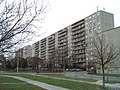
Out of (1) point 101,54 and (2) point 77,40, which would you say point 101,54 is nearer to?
(1) point 101,54

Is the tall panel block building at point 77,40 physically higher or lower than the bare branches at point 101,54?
higher

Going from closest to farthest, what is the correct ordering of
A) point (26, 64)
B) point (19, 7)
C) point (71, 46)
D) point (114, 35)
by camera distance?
point (19, 7) → point (114, 35) → point (26, 64) → point (71, 46)

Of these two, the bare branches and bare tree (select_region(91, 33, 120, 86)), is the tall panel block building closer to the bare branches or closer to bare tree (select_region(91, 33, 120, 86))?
bare tree (select_region(91, 33, 120, 86))

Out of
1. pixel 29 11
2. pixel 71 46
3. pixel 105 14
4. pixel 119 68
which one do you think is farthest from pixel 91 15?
pixel 29 11

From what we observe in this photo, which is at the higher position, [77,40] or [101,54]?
[77,40]

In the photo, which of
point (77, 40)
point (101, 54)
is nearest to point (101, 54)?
point (101, 54)

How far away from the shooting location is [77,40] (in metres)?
112

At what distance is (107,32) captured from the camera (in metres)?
70.2

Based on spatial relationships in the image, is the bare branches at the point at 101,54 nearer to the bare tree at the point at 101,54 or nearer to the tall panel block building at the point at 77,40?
the bare tree at the point at 101,54

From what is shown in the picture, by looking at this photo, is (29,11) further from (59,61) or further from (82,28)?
(82,28)

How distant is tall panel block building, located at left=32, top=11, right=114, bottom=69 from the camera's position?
92.6 m

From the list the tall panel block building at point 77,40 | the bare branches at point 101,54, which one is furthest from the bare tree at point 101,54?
the tall panel block building at point 77,40

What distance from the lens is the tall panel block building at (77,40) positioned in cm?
9262

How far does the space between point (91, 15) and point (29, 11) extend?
9093cm
